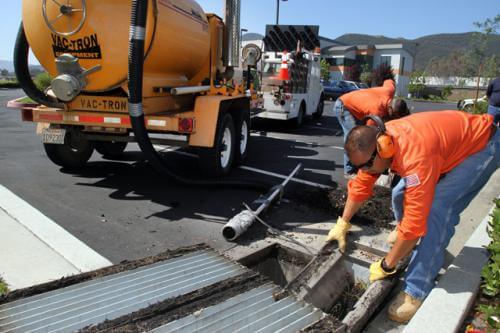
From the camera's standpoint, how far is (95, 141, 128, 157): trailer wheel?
691cm

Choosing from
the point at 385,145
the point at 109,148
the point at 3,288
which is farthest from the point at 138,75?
the point at 109,148

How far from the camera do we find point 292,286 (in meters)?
2.75

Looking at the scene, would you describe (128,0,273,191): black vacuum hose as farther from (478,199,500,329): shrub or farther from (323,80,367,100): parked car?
(323,80,367,100): parked car

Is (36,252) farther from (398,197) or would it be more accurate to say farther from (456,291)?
(456,291)

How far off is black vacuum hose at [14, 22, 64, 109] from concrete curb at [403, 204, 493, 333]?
465 cm


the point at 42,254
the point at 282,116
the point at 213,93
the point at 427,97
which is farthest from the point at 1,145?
the point at 427,97

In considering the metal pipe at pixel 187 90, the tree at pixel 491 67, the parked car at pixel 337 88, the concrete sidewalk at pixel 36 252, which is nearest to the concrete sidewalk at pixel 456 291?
the concrete sidewalk at pixel 36 252

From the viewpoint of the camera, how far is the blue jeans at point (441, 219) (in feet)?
8.60

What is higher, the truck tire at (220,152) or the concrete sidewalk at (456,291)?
the truck tire at (220,152)

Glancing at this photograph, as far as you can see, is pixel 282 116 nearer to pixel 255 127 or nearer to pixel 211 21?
A: pixel 255 127

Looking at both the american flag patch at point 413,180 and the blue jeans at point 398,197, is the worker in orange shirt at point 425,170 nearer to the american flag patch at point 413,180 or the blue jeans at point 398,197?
the american flag patch at point 413,180

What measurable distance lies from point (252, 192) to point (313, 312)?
2.96 m

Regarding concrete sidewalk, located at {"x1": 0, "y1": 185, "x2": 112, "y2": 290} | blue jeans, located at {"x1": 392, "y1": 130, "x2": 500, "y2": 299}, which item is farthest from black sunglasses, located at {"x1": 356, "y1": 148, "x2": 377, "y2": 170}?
concrete sidewalk, located at {"x1": 0, "y1": 185, "x2": 112, "y2": 290}

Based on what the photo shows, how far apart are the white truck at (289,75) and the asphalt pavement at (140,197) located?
10.1 feet
